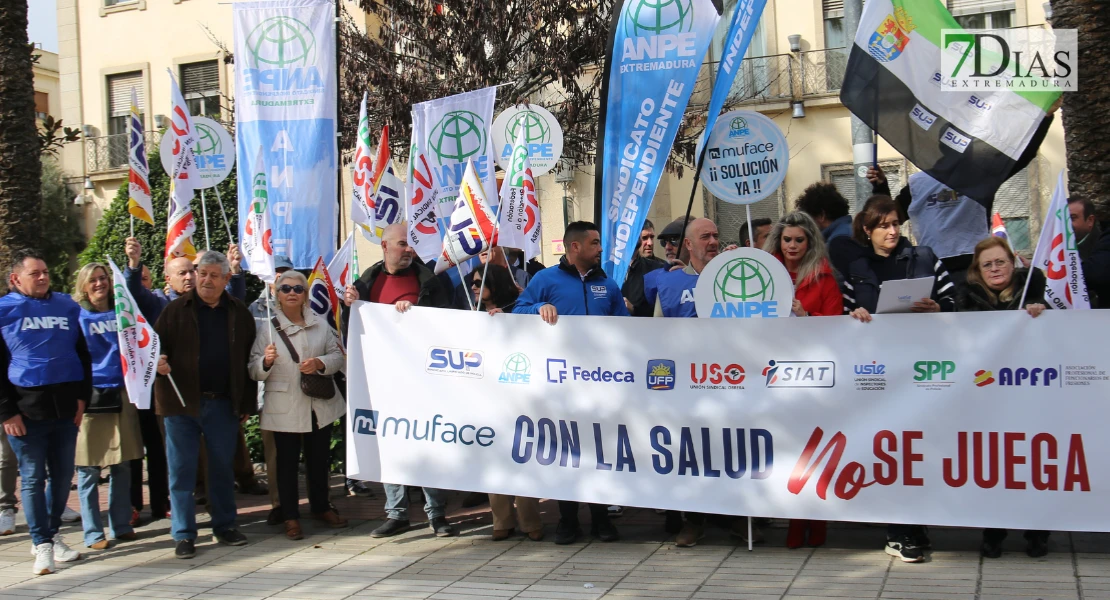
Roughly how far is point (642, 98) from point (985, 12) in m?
15.5

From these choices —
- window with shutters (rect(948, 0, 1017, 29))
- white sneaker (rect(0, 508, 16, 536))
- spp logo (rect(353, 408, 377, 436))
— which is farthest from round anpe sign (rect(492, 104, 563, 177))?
window with shutters (rect(948, 0, 1017, 29))

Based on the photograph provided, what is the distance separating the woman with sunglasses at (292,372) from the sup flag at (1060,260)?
4494 mm

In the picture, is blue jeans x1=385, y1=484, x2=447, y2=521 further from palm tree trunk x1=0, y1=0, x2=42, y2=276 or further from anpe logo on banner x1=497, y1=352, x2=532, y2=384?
palm tree trunk x1=0, y1=0, x2=42, y2=276

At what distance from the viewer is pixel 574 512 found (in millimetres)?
7035

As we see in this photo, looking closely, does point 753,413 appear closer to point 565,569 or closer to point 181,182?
point 565,569

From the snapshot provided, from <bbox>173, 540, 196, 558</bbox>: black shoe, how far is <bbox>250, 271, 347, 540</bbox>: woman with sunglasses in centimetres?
64

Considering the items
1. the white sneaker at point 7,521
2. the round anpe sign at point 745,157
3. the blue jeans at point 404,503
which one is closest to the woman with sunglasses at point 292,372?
the blue jeans at point 404,503

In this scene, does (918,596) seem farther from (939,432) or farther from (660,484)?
(660,484)

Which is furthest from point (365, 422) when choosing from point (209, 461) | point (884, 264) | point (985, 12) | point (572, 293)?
point (985, 12)

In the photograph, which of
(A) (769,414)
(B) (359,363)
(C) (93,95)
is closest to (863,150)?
(A) (769,414)

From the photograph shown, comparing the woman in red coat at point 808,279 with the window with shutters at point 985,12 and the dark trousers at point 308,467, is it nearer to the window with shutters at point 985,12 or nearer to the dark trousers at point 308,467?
the dark trousers at point 308,467

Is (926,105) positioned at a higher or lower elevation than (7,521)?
higher

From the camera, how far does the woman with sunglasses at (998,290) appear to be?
616cm

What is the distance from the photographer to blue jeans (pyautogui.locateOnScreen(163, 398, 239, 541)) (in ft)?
23.9
